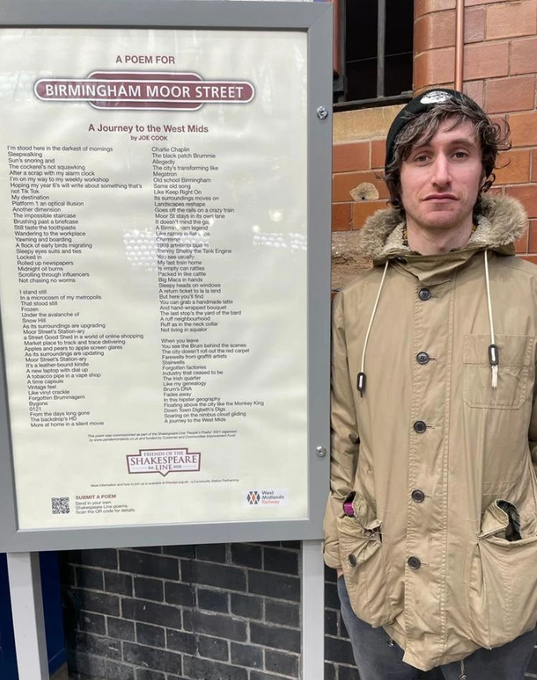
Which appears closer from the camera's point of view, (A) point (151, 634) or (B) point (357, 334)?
(B) point (357, 334)

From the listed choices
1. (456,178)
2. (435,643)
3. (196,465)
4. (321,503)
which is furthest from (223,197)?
(435,643)

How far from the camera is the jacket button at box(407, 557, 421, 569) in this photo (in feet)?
4.42

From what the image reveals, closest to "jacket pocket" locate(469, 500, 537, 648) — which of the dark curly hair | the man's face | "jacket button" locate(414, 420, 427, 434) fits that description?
"jacket button" locate(414, 420, 427, 434)

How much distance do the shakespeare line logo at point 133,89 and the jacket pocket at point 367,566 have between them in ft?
4.10

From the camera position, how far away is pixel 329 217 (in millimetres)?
1423

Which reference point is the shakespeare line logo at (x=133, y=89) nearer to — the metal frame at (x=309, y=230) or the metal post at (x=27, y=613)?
the metal frame at (x=309, y=230)

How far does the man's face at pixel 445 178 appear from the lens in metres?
1.30

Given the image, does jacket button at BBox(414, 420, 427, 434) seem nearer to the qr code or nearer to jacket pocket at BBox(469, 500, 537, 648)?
jacket pocket at BBox(469, 500, 537, 648)

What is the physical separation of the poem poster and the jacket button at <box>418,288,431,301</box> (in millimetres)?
337

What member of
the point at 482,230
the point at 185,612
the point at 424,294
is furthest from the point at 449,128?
the point at 185,612

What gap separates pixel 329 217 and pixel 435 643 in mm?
1192

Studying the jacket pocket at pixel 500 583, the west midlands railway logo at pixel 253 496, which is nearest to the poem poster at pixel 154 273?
the west midlands railway logo at pixel 253 496

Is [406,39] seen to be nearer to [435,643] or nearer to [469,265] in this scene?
[469,265]

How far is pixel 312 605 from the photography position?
62.4 inches
